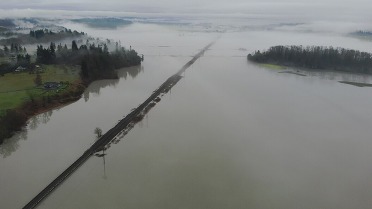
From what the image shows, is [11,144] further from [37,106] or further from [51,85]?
[51,85]

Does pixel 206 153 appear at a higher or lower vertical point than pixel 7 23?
lower

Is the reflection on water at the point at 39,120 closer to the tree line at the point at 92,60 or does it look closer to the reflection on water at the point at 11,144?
the reflection on water at the point at 11,144

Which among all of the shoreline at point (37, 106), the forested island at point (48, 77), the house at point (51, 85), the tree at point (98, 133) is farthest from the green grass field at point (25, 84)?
the tree at point (98, 133)

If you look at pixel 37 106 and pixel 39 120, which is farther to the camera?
pixel 37 106

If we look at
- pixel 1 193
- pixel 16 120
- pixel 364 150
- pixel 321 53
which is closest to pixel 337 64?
pixel 321 53

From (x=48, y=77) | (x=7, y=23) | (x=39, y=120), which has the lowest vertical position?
(x=39, y=120)

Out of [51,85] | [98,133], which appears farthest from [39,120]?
[51,85]

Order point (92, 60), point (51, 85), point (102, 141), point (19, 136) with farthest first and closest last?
point (92, 60)
point (51, 85)
point (19, 136)
point (102, 141)
